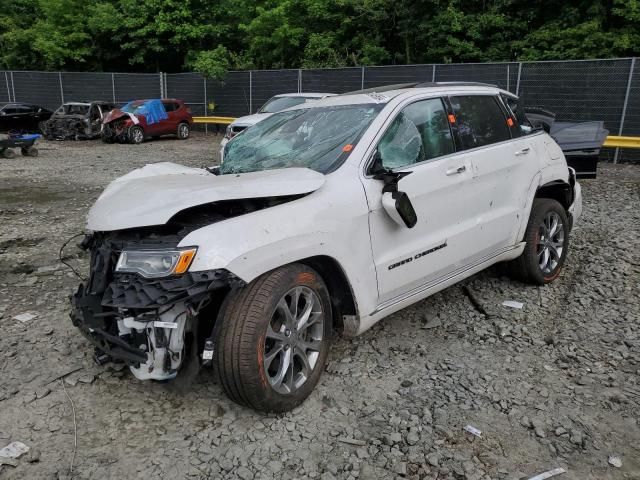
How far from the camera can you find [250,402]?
9.25 ft

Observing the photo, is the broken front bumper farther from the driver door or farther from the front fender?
the driver door

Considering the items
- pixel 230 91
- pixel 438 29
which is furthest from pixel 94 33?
pixel 438 29

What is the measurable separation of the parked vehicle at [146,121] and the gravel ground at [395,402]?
1382 centimetres

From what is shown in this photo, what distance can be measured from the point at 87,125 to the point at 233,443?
705 inches

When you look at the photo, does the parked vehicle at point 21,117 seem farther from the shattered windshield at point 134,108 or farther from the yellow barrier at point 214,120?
the yellow barrier at point 214,120

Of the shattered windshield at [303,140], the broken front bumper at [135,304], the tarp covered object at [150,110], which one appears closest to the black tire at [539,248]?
the shattered windshield at [303,140]

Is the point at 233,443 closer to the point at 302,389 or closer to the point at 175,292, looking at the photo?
the point at 302,389

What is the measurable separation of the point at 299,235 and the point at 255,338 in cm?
60

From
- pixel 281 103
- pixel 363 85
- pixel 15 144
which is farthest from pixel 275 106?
pixel 15 144

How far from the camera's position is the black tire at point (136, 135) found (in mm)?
17938

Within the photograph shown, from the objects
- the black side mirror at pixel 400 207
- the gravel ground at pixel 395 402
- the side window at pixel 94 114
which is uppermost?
the black side mirror at pixel 400 207

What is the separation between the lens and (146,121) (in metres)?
18.4

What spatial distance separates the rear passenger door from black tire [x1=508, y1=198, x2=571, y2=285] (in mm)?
281

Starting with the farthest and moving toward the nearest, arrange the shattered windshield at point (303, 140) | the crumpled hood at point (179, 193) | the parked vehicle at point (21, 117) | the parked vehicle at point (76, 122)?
the parked vehicle at point (21, 117)
the parked vehicle at point (76, 122)
the shattered windshield at point (303, 140)
the crumpled hood at point (179, 193)
